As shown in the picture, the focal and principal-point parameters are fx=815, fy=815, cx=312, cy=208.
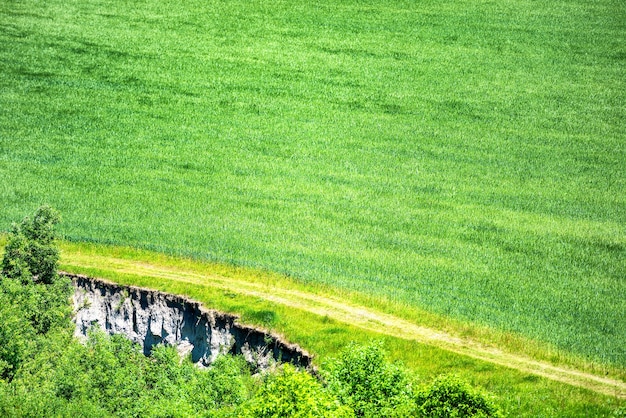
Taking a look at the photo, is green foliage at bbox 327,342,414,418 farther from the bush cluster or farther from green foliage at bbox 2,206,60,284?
green foliage at bbox 2,206,60,284

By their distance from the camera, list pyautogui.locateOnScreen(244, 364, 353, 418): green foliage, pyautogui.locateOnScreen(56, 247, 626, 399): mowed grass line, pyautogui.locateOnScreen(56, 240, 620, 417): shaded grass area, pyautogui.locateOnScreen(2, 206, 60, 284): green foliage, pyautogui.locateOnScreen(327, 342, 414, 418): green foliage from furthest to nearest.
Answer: pyautogui.locateOnScreen(2, 206, 60, 284): green foliage, pyautogui.locateOnScreen(56, 247, 626, 399): mowed grass line, pyautogui.locateOnScreen(56, 240, 620, 417): shaded grass area, pyautogui.locateOnScreen(327, 342, 414, 418): green foliage, pyautogui.locateOnScreen(244, 364, 353, 418): green foliage

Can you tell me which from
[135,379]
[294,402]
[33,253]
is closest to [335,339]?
[135,379]

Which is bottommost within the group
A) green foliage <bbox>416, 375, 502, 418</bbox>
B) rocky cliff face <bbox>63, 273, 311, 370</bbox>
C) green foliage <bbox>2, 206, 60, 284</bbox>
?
rocky cliff face <bbox>63, 273, 311, 370</bbox>

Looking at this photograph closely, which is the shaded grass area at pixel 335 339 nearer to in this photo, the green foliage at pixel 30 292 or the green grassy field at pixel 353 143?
the green grassy field at pixel 353 143

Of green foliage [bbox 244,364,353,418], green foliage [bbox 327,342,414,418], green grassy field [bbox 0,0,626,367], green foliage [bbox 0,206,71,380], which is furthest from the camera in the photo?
green grassy field [bbox 0,0,626,367]

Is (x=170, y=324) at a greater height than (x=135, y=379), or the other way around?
(x=170, y=324)

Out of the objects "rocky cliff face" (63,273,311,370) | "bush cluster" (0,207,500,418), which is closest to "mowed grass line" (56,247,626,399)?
"rocky cliff face" (63,273,311,370)

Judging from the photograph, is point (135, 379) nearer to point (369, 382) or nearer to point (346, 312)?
point (346, 312)
